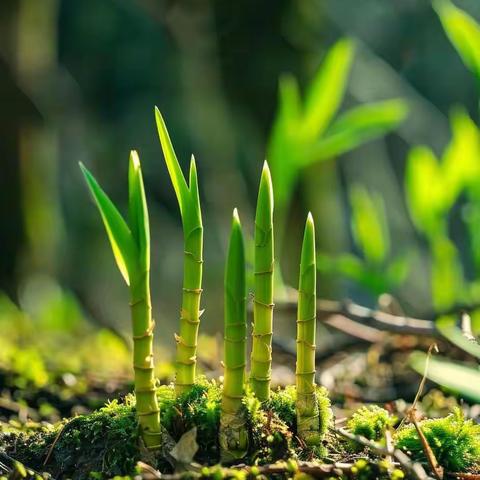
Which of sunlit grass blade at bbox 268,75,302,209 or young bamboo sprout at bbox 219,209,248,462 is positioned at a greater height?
sunlit grass blade at bbox 268,75,302,209

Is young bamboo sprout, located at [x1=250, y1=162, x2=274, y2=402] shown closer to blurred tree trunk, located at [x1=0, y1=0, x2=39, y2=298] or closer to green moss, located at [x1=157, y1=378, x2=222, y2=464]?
green moss, located at [x1=157, y1=378, x2=222, y2=464]

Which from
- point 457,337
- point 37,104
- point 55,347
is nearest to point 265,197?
point 457,337

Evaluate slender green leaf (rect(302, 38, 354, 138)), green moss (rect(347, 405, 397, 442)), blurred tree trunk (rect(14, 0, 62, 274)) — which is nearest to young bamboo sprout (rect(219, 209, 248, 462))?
green moss (rect(347, 405, 397, 442))

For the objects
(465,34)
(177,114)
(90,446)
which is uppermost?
(465,34)

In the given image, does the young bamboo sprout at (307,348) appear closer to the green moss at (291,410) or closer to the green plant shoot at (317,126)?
the green moss at (291,410)

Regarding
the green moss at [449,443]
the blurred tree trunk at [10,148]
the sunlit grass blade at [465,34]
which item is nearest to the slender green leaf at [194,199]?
the green moss at [449,443]

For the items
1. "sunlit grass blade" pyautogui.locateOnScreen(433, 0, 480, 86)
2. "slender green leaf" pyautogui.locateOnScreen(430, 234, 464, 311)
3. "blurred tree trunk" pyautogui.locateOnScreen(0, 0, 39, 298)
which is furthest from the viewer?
"blurred tree trunk" pyautogui.locateOnScreen(0, 0, 39, 298)

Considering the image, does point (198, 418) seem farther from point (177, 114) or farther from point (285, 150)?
point (177, 114)

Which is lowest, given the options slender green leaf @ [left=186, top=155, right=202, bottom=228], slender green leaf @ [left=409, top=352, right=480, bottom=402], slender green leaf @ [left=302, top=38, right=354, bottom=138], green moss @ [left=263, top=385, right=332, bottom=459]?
green moss @ [left=263, top=385, right=332, bottom=459]
